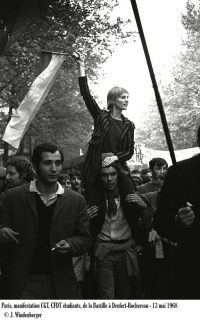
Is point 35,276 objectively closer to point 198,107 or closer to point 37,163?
point 37,163

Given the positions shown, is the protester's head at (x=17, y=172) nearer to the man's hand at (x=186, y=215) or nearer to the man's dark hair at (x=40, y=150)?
the man's dark hair at (x=40, y=150)

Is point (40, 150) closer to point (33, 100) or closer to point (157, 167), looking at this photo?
point (157, 167)

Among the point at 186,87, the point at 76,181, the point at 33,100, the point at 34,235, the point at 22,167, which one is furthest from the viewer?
the point at 186,87

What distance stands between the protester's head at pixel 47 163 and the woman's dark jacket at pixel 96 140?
38.1 inches

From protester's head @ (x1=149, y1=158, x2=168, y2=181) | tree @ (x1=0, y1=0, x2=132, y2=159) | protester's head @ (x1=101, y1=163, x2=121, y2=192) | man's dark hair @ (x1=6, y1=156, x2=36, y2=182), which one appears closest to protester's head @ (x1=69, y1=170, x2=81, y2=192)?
protester's head @ (x1=149, y1=158, x2=168, y2=181)

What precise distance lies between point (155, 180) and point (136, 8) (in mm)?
5066

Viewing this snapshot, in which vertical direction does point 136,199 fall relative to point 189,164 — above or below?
below

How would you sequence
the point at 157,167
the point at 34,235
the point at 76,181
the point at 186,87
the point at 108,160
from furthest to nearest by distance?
the point at 186,87, the point at 76,181, the point at 157,167, the point at 108,160, the point at 34,235

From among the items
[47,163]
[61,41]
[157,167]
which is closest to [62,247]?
[47,163]

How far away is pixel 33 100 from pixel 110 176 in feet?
11.2

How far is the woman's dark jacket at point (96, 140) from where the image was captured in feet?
19.4

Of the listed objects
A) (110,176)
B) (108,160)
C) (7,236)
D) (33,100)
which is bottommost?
(7,236)

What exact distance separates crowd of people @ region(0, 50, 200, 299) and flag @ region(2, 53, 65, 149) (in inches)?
35.8

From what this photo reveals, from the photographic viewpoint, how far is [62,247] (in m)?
4.33
